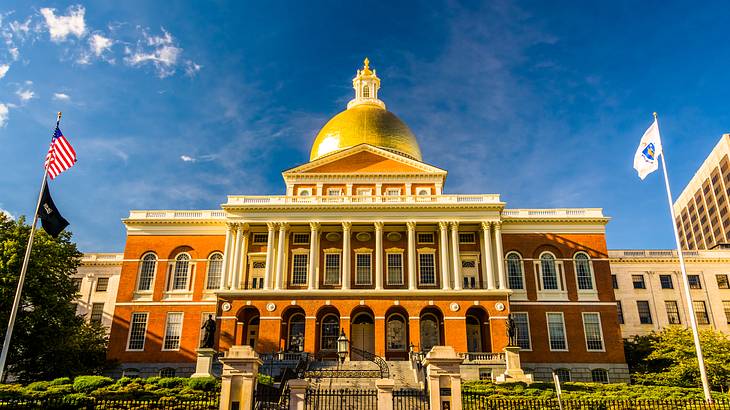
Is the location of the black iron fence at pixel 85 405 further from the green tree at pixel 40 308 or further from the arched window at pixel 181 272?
the arched window at pixel 181 272

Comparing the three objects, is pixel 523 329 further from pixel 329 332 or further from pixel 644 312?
pixel 644 312

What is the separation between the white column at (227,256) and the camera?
44.2 meters

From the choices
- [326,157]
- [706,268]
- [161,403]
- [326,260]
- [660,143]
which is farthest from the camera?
[706,268]

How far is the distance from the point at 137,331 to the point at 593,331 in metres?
36.9

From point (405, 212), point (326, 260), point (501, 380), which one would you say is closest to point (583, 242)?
point (405, 212)

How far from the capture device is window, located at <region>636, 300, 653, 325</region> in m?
57.4

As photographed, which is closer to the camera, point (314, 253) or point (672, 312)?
point (314, 253)

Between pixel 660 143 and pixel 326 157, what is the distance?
30.7m

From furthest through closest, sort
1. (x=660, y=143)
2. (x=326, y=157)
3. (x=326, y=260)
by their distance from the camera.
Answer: (x=326, y=157) < (x=326, y=260) < (x=660, y=143)

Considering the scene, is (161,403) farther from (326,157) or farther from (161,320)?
(326,157)

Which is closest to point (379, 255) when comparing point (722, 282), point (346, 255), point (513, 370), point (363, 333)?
point (346, 255)

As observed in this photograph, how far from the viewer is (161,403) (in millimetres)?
21422

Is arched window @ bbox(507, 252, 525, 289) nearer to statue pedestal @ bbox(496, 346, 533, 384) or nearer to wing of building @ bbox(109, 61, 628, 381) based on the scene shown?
wing of building @ bbox(109, 61, 628, 381)

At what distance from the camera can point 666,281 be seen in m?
58.7
